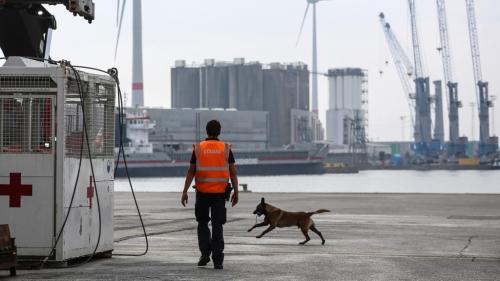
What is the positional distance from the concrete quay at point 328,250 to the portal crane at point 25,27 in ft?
14.3

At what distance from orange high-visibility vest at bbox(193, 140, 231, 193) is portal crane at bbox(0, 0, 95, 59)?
8.90 m

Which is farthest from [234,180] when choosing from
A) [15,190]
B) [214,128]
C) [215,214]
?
[15,190]

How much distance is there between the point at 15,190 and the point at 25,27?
9.25 meters

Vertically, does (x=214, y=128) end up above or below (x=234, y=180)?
above

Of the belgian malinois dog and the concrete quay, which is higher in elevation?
the belgian malinois dog

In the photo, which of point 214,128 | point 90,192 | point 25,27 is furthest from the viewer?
point 25,27

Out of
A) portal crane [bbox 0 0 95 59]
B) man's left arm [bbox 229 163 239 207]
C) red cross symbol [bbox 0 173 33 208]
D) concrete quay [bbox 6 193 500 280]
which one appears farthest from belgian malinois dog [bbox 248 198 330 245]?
portal crane [bbox 0 0 95 59]

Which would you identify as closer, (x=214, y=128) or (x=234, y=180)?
(x=234, y=180)

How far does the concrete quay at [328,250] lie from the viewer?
41.4 ft

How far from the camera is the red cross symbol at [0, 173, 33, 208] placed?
519 inches

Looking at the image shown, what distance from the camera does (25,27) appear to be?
2178 cm

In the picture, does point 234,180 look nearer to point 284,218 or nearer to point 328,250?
point 328,250

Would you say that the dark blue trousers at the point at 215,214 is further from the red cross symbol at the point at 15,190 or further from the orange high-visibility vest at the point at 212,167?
the red cross symbol at the point at 15,190

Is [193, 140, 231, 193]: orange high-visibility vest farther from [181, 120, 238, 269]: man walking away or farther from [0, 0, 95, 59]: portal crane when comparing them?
[0, 0, 95, 59]: portal crane
